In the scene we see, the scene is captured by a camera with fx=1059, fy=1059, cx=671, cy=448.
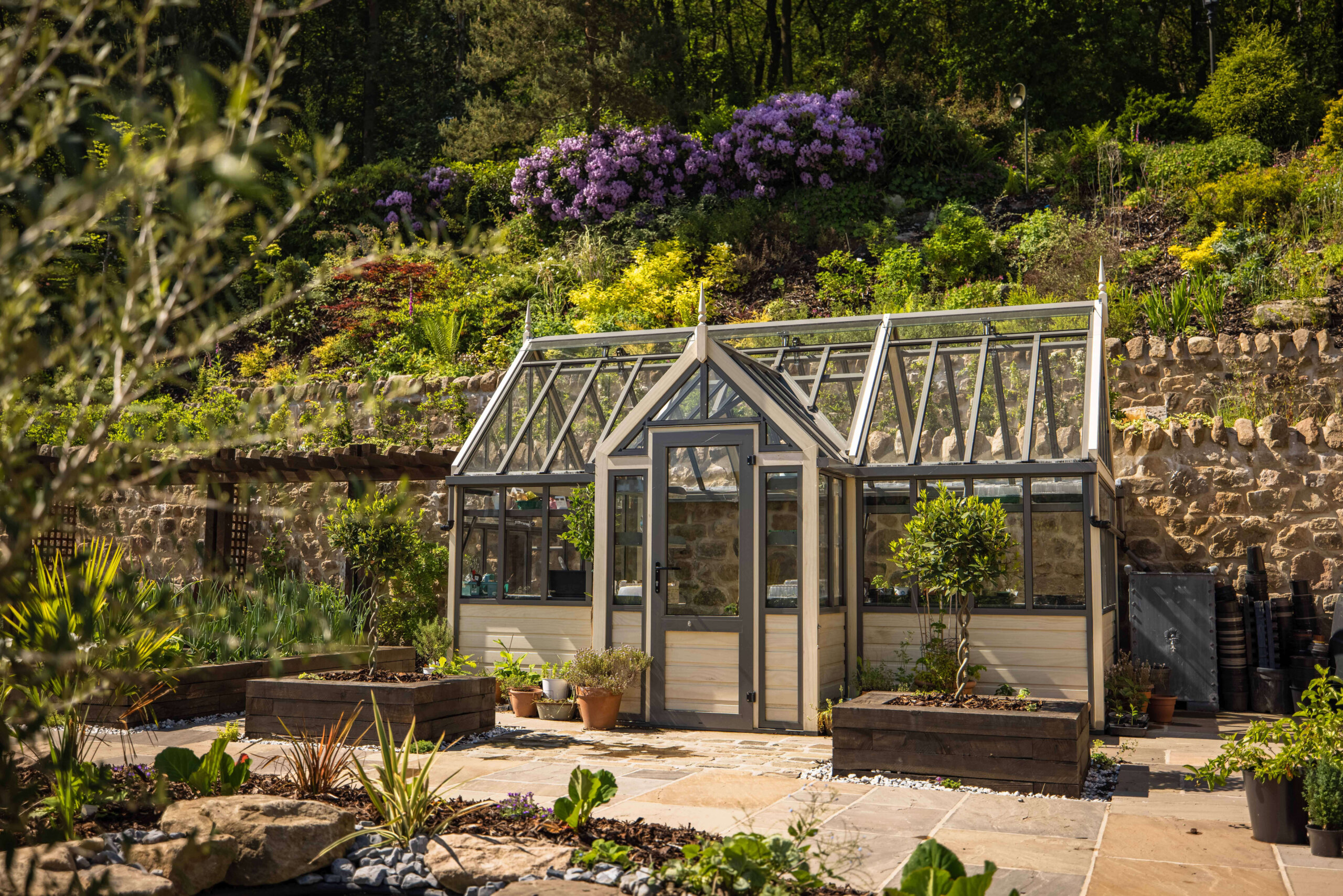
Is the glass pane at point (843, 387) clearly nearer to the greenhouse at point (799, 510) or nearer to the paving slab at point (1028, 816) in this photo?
the greenhouse at point (799, 510)

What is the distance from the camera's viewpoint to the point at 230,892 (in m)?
3.94

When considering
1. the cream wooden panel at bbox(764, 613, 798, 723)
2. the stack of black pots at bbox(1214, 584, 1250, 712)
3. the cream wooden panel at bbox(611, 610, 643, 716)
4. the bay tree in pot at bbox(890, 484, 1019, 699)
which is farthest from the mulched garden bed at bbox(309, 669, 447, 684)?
the stack of black pots at bbox(1214, 584, 1250, 712)

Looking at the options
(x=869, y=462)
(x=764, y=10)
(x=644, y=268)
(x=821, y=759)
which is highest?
(x=764, y=10)

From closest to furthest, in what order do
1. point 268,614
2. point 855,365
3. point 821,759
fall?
point 821,759
point 268,614
point 855,365

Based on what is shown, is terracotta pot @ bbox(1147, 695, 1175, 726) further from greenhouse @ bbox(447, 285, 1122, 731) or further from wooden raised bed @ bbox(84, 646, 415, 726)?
wooden raised bed @ bbox(84, 646, 415, 726)

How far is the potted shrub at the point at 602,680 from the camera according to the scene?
808 cm

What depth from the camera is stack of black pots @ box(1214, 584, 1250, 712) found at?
899cm

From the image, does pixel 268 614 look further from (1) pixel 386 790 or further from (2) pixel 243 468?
Answer: (1) pixel 386 790

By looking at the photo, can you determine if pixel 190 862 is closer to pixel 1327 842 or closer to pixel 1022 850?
pixel 1022 850

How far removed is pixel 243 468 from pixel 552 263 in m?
6.74

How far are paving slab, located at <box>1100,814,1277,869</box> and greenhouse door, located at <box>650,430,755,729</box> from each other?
336 cm

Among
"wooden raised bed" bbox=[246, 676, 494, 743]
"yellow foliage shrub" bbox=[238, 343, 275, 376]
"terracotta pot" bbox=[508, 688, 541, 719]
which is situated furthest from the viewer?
"yellow foliage shrub" bbox=[238, 343, 275, 376]

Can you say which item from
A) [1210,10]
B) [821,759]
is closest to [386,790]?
[821,759]

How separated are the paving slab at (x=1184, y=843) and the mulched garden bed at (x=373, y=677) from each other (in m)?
4.38
